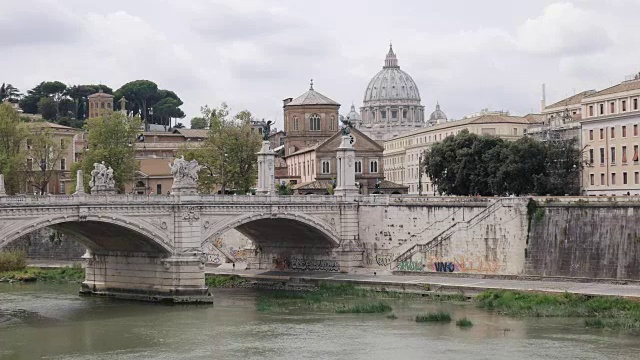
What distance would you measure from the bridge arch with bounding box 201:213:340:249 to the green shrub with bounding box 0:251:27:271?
1285cm

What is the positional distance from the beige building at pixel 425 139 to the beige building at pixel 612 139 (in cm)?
1444

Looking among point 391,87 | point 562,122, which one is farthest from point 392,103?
point 562,122

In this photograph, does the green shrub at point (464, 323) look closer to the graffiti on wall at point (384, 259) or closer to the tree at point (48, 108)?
the graffiti on wall at point (384, 259)

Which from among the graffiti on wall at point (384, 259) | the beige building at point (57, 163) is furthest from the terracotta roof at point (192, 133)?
the graffiti on wall at point (384, 259)

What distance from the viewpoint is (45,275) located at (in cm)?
5931

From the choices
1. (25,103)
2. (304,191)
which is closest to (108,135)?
(304,191)

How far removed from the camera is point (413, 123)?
158 m

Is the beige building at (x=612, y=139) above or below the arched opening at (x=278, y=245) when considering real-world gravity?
above

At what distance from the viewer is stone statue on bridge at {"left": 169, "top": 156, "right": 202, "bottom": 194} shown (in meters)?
48.2

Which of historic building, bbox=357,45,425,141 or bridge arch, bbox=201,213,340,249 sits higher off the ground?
historic building, bbox=357,45,425,141

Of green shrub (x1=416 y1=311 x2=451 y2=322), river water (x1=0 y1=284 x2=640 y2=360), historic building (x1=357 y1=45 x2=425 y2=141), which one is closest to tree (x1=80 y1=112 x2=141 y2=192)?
river water (x1=0 y1=284 x2=640 y2=360)

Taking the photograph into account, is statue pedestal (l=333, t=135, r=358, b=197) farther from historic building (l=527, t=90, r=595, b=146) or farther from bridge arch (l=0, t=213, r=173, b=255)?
historic building (l=527, t=90, r=595, b=146)

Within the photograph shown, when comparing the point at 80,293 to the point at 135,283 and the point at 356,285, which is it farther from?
the point at 356,285

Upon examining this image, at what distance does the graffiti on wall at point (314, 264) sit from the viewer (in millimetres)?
54519
